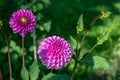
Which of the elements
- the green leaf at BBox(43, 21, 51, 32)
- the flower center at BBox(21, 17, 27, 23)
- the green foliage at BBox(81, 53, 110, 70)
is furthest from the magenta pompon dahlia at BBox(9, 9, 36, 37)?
the green leaf at BBox(43, 21, 51, 32)

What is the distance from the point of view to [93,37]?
16.2ft

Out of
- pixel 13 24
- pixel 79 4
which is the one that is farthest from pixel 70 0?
pixel 13 24

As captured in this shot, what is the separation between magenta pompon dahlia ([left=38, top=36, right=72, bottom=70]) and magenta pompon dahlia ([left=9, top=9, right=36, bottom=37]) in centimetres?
14

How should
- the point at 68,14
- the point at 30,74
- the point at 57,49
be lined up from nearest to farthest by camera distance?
the point at 57,49
the point at 30,74
the point at 68,14

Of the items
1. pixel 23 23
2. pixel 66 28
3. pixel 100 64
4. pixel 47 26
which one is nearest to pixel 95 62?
pixel 100 64

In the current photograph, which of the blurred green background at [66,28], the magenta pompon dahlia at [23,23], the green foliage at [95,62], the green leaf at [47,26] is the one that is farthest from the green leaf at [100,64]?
the green leaf at [47,26]

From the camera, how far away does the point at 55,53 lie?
1.83 m

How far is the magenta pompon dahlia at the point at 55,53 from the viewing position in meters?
1.83

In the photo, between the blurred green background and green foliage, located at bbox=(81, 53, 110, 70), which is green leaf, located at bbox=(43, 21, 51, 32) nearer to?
the blurred green background

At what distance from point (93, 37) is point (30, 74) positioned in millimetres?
2991

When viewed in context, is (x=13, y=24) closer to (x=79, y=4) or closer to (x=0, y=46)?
(x=0, y=46)

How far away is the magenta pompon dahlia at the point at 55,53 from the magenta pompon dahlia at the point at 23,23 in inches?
5.5

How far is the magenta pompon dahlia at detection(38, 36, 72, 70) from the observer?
1.83m

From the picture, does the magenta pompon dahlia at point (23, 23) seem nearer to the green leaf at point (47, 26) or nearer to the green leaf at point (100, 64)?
the green leaf at point (100, 64)
